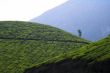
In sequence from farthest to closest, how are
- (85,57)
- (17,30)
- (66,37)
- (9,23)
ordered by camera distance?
(9,23)
(17,30)
(66,37)
(85,57)

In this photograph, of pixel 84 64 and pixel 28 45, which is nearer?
pixel 84 64

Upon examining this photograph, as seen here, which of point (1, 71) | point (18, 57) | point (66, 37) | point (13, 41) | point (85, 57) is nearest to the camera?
→ point (85, 57)

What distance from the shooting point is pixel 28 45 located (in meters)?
111

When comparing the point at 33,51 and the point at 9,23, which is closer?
the point at 33,51

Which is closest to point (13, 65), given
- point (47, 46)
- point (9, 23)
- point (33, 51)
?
point (33, 51)

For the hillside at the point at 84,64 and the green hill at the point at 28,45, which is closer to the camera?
the hillside at the point at 84,64

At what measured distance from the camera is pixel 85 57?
58.7 m

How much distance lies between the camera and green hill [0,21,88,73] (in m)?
91.3

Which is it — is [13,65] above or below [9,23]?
below

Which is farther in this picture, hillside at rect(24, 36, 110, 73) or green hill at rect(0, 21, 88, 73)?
green hill at rect(0, 21, 88, 73)

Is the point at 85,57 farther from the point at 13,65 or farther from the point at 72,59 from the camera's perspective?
the point at 13,65

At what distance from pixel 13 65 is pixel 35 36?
38.1 metres

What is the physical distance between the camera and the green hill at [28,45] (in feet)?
300

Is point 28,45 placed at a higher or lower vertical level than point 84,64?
lower
